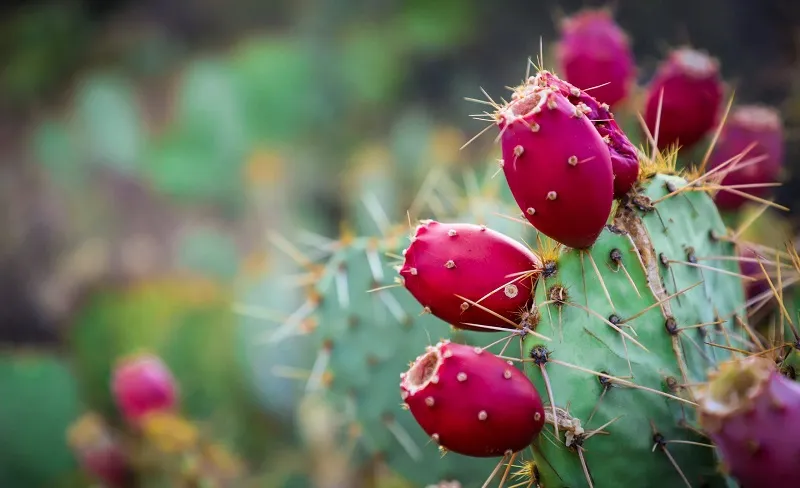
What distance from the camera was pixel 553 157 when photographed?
477 millimetres

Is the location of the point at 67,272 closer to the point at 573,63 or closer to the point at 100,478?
the point at 100,478

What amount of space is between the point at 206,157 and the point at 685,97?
2424 millimetres

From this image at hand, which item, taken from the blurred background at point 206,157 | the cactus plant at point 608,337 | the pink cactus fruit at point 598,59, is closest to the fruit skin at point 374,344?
the pink cactus fruit at point 598,59

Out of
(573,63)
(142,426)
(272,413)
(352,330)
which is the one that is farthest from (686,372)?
(272,413)

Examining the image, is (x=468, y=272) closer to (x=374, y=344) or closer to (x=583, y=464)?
(x=583, y=464)

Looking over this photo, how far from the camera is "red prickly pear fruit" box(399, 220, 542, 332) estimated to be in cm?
54

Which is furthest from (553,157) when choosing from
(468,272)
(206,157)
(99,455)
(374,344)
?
(206,157)

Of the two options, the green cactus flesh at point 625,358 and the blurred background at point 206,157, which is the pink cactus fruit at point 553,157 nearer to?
the green cactus flesh at point 625,358

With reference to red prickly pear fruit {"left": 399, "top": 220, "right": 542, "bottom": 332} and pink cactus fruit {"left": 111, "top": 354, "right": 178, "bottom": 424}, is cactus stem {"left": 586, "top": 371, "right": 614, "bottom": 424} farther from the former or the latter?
pink cactus fruit {"left": 111, "top": 354, "right": 178, "bottom": 424}

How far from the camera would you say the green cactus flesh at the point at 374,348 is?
952mm

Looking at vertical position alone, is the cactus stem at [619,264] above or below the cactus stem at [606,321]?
above

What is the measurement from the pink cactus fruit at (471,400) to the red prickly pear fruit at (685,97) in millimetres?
430

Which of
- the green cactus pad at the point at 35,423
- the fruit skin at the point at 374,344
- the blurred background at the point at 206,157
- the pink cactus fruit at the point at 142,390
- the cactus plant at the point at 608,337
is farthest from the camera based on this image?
the blurred background at the point at 206,157

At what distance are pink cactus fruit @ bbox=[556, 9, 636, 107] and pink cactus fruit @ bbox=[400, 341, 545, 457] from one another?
0.43m
